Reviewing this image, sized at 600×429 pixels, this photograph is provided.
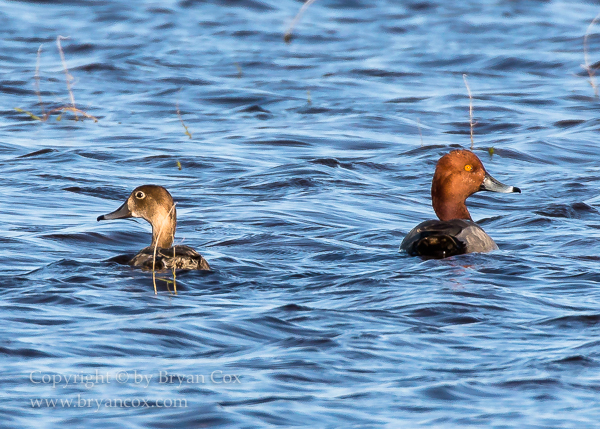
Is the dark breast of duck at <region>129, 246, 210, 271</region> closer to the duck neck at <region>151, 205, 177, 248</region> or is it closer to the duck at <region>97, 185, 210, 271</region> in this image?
the duck at <region>97, 185, 210, 271</region>

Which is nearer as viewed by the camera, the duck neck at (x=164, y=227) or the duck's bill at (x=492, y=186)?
the duck neck at (x=164, y=227)

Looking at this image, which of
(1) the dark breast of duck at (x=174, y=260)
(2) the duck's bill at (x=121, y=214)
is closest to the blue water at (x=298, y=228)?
(1) the dark breast of duck at (x=174, y=260)

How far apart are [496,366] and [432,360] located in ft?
1.09

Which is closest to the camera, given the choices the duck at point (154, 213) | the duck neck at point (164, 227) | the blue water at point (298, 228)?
the blue water at point (298, 228)

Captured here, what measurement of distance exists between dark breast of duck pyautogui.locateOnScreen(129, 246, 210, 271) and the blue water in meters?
0.13

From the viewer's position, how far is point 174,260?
785 centimetres

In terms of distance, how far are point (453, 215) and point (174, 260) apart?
280 cm

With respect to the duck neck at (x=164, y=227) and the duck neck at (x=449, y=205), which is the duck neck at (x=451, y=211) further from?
the duck neck at (x=164, y=227)

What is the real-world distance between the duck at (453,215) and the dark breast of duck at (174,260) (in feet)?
5.43

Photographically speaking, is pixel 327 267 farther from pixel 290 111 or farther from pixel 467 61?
pixel 467 61

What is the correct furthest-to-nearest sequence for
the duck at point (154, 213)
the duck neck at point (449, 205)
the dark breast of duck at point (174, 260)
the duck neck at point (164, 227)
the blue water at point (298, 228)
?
the duck neck at point (449, 205)
the duck neck at point (164, 227)
the duck at point (154, 213)
the dark breast of duck at point (174, 260)
the blue water at point (298, 228)

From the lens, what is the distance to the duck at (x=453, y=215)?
27.9ft

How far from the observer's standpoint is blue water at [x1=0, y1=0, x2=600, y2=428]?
5.57 m

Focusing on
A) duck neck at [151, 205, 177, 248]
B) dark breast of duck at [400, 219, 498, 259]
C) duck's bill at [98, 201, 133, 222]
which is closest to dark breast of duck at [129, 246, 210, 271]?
duck neck at [151, 205, 177, 248]
